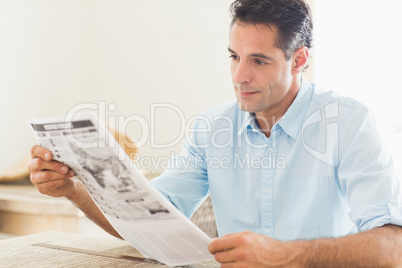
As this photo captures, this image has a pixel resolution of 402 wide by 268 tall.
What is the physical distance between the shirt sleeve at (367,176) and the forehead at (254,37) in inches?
11.1

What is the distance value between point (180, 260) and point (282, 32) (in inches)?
26.4

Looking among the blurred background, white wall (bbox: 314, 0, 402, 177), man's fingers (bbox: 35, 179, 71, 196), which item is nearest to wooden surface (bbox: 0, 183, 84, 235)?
the blurred background

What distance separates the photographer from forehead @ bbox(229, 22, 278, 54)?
1306 mm

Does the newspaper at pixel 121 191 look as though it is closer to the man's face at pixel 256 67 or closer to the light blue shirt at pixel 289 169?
the light blue shirt at pixel 289 169

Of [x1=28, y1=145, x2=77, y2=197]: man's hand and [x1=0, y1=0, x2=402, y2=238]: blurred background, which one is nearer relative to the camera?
[x1=28, y1=145, x2=77, y2=197]: man's hand

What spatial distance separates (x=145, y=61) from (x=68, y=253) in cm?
238

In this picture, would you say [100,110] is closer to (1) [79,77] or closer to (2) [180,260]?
(1) [79,77]

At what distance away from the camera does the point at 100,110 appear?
3.62 meters

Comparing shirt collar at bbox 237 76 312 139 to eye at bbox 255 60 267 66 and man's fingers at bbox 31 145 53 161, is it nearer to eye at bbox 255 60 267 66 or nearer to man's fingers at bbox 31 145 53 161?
eye at bbox 255 60 267 66

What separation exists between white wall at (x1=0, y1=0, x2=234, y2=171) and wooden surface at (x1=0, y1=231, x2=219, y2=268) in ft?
6.39

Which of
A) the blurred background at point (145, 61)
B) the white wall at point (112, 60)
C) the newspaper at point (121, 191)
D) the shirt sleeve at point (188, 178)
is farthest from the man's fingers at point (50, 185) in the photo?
the white wall at point (112, 60)

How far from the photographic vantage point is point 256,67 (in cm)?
133

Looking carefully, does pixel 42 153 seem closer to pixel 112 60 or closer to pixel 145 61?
pixel 145 61

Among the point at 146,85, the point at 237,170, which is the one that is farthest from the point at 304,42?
the point at 146,85
